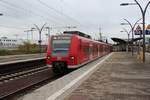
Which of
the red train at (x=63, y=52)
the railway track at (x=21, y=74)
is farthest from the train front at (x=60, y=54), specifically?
the railway track at (x=21, y=74)

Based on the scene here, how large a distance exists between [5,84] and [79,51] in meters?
7.17

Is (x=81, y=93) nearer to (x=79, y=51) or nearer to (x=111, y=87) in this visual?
(x=111, y=87)

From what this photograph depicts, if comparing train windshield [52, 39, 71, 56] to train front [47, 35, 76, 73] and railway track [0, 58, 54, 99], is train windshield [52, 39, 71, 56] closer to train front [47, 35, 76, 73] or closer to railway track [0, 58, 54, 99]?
train front [47, 35, 76, 73]

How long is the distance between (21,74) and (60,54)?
3156 mm

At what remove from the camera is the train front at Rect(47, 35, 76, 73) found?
20.4 metres

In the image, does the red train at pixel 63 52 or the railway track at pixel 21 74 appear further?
the red train at pixel 63 52

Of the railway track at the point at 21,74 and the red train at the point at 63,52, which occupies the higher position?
the red train at the point at 63,52

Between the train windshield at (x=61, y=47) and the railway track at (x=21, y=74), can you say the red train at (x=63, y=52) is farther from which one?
the railway track at (x=21, y=74)

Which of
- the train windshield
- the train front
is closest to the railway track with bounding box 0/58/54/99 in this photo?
the train front

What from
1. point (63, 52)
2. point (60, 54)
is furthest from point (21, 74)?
point (63, 52)

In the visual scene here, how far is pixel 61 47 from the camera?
68.5 ft

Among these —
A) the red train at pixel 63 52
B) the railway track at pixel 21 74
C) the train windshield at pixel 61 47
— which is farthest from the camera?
the train windshield at pixel 61 47

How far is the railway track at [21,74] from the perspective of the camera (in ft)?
52.1

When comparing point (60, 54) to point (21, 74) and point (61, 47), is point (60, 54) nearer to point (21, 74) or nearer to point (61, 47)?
point (61, 47)
